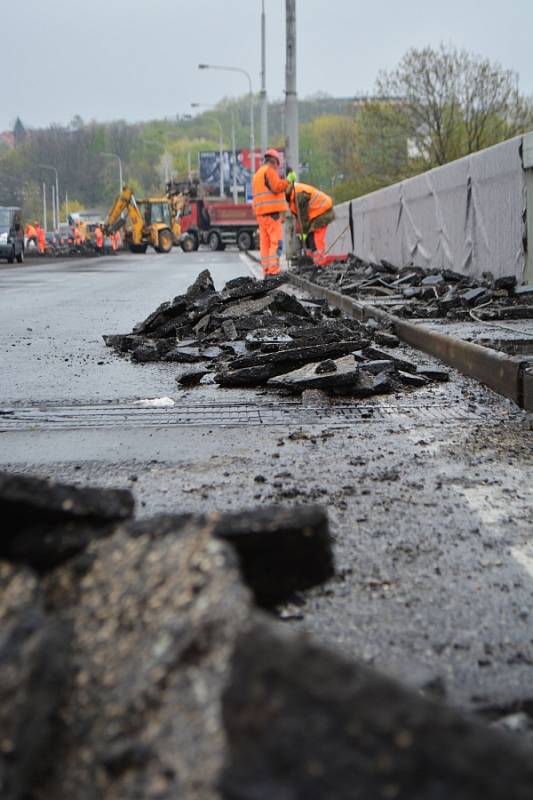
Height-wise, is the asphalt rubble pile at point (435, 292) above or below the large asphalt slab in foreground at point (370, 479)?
above

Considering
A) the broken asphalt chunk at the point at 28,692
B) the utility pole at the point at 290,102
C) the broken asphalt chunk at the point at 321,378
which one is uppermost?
the utility pole at the point at 290,102

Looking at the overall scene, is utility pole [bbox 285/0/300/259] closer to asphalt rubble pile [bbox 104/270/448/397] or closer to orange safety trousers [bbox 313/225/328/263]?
orange safety trousers [bbox 313/225/328/263]

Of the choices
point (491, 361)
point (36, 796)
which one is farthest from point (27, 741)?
point (491, 361)

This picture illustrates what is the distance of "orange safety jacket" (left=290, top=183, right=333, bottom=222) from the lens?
89.1ft

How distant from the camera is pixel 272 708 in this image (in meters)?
1.81

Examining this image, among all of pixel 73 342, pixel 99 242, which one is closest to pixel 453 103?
pixel 99 242

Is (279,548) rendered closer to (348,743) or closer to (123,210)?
(348,743)

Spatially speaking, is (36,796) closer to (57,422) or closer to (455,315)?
(57,422)

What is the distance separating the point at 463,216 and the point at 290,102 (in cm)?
1511

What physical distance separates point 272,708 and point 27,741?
1.67ft

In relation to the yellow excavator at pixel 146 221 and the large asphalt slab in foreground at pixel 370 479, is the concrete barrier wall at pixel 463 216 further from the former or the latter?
the yellow excavator at pixel 146 221

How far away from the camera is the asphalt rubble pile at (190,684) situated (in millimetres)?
1762

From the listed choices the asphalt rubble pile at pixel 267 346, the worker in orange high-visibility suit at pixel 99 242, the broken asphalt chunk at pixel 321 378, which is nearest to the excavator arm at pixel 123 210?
the worker in orange high-visibility suit at pixel 99 242

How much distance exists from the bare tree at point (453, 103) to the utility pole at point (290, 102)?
55.3 ft
